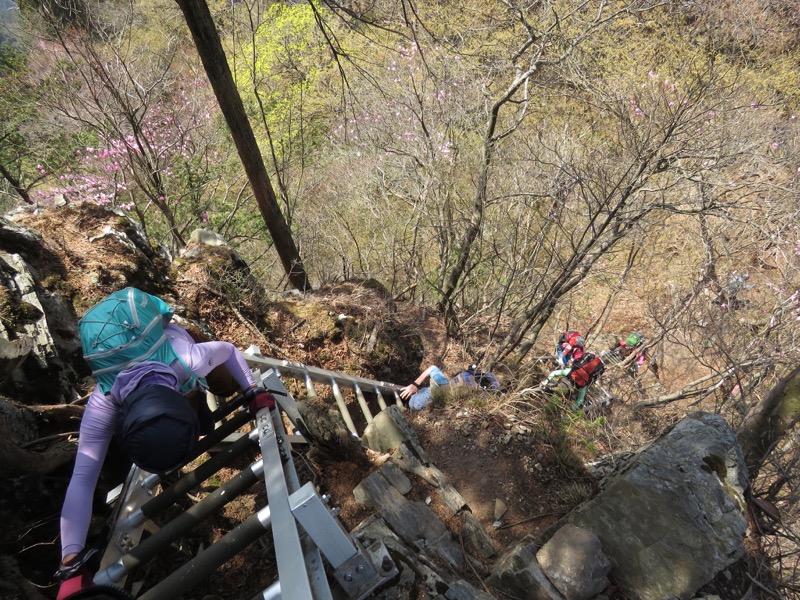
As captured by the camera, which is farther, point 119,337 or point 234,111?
point 234,111

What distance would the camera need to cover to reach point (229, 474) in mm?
3105

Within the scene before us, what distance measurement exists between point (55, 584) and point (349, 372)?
3.40 metres

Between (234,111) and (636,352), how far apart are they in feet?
25.4

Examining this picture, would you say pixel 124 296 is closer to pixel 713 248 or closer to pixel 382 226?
pixel 382 226

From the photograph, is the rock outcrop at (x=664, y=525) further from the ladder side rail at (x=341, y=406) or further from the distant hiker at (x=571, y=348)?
the distant hiker at (x=571, y=348)

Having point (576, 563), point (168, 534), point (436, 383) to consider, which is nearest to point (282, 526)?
point (168, 534)

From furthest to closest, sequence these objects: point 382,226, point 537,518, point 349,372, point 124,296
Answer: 1. point 382,226
2. point 349,372
3. point 537,518
4. point 124,296

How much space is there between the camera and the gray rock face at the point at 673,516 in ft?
8.86

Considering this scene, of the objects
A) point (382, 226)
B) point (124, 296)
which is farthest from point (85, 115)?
point (124, 296)

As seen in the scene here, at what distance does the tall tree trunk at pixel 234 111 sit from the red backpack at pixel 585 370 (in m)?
4.62

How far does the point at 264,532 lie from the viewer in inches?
69.2

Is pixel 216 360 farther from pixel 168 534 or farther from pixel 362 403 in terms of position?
pixel 362 403

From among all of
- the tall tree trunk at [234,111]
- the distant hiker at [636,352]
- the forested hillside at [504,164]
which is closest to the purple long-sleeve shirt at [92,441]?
the tall tree trunk at [234,111]

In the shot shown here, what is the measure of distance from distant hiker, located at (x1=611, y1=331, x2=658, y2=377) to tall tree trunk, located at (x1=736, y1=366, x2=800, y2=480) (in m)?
4.38
